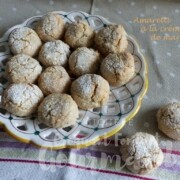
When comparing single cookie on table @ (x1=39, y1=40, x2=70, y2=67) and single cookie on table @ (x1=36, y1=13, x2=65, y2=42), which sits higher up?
single cookie on table @ (x1=36, y1=13, x2=65, y2=42)

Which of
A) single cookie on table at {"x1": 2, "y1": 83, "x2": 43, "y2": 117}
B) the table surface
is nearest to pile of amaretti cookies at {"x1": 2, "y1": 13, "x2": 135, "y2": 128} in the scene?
single cookie on table at {"x1": 2, "y1": 83, "x2": 43, "y2": 117}

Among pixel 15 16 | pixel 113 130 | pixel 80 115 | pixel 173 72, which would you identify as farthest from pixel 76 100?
pixel 15 16

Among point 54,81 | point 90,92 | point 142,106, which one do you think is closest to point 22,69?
point 54,81

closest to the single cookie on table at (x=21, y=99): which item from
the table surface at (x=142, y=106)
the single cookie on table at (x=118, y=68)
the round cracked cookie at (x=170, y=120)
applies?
the table surface at (x=142, y=106)

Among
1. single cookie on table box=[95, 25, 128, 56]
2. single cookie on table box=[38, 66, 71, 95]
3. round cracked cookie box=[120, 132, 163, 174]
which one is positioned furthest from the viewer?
single cookie on table box=[95, 25, 128, 56]

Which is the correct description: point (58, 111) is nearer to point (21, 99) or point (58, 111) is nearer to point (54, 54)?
point (21, 99)

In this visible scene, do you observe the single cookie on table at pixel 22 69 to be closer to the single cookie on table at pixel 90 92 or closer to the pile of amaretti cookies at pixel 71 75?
the pile of amaretti cookies at pixel 71 75

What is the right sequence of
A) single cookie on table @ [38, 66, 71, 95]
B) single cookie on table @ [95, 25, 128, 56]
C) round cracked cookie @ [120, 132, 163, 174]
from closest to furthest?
round cracked cookie @ [120, 132, 163, 174] → single cookie on table @ [38, 66, 71, 95] → single cookie on table @ [95, 25, 128, 56]

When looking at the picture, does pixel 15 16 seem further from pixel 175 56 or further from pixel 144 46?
pixel 175 56

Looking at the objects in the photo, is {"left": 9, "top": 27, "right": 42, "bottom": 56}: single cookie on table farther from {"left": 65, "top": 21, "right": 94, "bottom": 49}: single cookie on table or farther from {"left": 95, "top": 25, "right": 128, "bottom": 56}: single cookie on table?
{"left": 95, "top": 25, "right": 128, "bottom": 56}: single cookie on table
